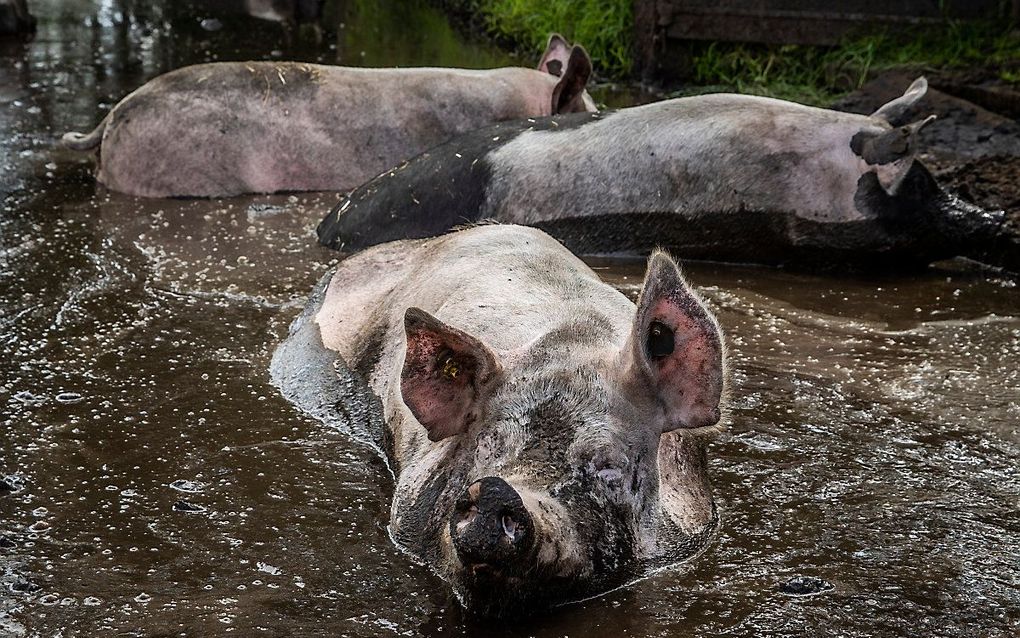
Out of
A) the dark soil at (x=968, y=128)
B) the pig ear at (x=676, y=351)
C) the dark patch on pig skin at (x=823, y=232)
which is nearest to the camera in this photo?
the pig ear at (x=676, y=351)

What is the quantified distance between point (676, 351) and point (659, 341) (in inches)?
1.7

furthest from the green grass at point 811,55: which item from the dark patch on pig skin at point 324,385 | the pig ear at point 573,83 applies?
the dark patch on pig skin at point 324,385

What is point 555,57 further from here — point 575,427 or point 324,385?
point 575,427

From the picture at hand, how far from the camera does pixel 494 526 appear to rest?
272cm

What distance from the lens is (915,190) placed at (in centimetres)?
609

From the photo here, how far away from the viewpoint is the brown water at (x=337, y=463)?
3.16 meters

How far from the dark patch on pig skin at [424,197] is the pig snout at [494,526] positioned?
3.53m

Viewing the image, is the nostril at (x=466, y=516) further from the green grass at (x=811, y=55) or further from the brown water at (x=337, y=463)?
the green grass at (x=811, y=55)

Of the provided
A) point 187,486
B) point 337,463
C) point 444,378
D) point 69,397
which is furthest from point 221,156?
point 444,378

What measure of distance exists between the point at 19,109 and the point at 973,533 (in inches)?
272

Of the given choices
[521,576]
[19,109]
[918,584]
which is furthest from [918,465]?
[19,109]

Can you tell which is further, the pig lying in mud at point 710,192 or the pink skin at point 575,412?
the pig lying in mud at point 710,192

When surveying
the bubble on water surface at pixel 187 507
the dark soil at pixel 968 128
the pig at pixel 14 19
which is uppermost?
the dark soil at pixel 968 128

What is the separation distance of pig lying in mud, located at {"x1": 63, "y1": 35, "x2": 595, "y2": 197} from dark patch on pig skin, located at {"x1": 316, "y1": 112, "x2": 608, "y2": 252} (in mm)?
953
